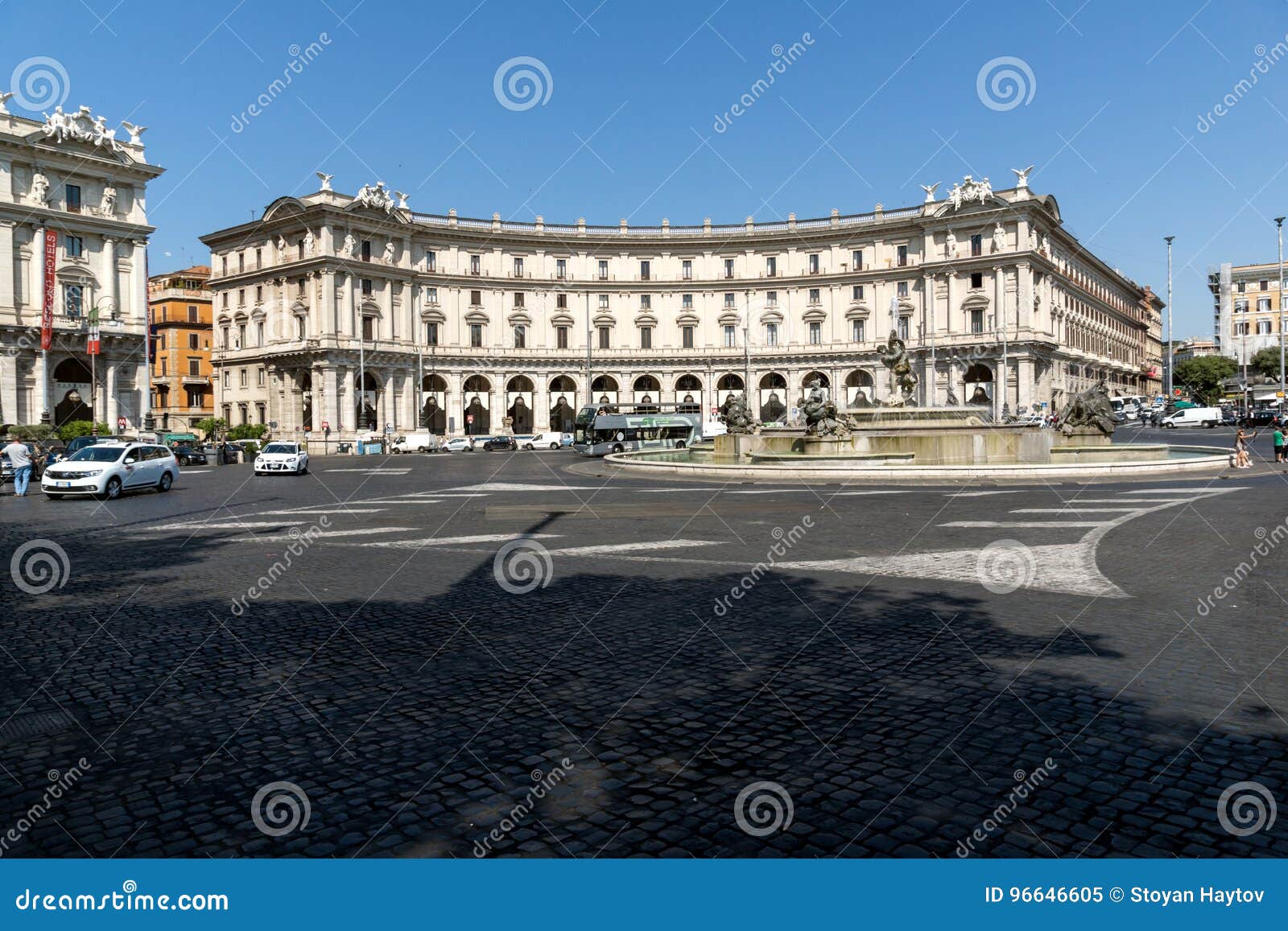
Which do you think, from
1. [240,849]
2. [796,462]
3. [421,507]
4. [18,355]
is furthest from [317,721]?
[18,355]

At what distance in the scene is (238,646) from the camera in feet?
21.5

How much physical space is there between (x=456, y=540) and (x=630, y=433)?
4096cm

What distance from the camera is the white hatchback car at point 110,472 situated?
2078 centimetres

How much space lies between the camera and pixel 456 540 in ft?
41.0

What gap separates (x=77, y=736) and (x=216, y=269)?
270 ft

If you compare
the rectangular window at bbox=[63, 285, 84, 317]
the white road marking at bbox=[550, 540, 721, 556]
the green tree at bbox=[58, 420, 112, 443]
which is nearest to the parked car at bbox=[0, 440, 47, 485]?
the green tree at bbox=[58, 420, 112, 443]

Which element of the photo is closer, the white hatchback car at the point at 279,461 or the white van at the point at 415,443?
the white hatchback car at the point at 279,461

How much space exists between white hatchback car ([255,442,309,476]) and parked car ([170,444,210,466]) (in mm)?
11427

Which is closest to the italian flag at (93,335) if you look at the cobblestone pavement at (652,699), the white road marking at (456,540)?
the cobblestone pavement at (652,699)

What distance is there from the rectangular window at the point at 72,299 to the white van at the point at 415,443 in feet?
65.9

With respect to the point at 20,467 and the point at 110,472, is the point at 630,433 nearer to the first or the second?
the point at 110,472

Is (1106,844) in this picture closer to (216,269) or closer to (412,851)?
(412,851)

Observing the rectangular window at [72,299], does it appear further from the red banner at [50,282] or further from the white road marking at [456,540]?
the white road marking at [456,540]

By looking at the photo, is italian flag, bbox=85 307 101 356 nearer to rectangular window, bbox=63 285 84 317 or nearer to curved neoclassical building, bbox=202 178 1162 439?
Answer: rectangular window, bbox=63 285 84 317
